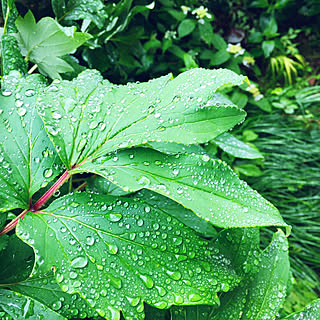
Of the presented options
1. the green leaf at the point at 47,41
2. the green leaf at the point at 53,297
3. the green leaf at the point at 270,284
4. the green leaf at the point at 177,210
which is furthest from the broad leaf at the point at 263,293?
the green leaf at the point at 47,41

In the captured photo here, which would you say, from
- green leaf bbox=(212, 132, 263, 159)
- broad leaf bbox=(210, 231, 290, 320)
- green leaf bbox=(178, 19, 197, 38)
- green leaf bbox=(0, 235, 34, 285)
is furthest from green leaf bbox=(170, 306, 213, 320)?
green leaf bbox=(178, 19, 197, 38)

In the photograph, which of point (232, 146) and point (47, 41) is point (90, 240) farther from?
point (232, 146)

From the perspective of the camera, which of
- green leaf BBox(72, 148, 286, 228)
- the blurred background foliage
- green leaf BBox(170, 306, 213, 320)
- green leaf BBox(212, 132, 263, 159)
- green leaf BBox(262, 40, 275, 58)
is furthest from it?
green leaf BBox(262, 40, 275, 58)

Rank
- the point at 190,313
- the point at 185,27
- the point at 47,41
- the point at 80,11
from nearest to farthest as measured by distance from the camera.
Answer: the point at 190,313 → the point at 47,41 → the point at 80,11 → the point at 185,27

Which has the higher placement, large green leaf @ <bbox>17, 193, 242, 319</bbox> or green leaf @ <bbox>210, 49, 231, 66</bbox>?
large green leaf @ <bbox>17, 193, 242, 319</bbox>

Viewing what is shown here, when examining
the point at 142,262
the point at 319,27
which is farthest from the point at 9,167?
the point at 319,27

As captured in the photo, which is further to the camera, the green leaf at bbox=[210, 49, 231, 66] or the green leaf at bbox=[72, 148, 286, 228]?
the green leaf at bbox=[210, 49, 231, 66]

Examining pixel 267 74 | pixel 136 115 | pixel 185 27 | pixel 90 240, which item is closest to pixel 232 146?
pixel 136 115

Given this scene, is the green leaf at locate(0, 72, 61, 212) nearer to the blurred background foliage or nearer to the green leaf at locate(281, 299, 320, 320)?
the green leaf at locate(281, 299, 320, 320)
